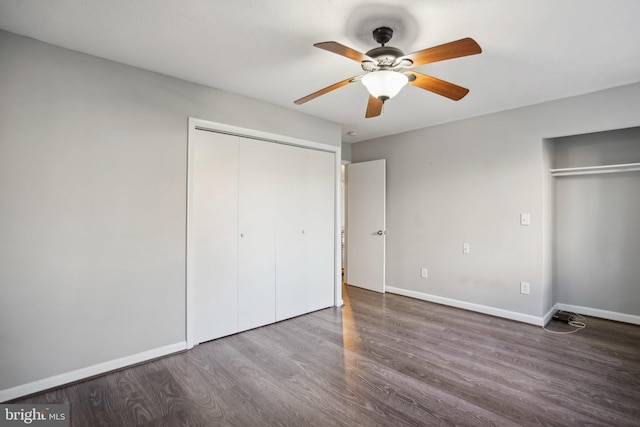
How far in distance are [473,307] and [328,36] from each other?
11.1 ft

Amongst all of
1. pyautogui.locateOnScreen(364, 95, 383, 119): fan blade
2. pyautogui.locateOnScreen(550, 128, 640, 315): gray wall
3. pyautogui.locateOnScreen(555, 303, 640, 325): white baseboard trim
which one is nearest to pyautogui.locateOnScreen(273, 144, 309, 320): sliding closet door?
pyautogui.locateOnScreen(364, 95, 383, 119): fan blade

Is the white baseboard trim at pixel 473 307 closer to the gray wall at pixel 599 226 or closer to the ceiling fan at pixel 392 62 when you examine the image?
the gray wall at pixel 599 226

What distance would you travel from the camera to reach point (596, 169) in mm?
3334

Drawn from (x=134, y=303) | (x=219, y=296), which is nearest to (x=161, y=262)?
(x=134, y=303)

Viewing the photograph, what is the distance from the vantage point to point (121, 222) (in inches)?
94.4

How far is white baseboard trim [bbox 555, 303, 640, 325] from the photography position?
3.32 metres

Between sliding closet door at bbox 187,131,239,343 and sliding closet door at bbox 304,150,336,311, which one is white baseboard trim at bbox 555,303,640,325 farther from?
sliding closet door at bbox 187,131,239,343

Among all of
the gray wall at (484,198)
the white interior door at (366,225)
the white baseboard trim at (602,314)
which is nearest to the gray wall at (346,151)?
the white interior door at (366,225)

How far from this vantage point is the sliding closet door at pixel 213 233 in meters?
2.80

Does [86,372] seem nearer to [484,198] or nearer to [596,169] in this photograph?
[484,198]

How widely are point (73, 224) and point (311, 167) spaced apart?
91.8 inches

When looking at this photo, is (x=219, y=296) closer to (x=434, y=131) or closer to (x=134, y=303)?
(x=134, y=303)

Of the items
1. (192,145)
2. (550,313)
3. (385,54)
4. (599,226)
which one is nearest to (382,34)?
(385,54)

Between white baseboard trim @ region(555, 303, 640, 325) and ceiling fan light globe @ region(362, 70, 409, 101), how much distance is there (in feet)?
11.6
